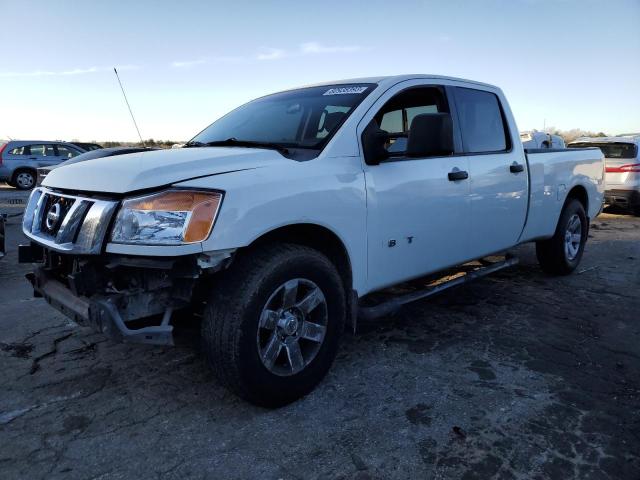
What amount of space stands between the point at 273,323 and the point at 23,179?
16523mm

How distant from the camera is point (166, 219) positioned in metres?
2.34

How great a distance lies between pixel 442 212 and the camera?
3557 mm

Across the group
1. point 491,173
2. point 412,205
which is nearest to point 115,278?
point 412,205

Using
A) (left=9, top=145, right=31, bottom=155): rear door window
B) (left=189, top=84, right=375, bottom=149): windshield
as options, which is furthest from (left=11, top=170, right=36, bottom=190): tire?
(left=189, top=84, right=375, bottom=149): windshield

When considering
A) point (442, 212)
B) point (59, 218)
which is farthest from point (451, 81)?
point (59, 218)

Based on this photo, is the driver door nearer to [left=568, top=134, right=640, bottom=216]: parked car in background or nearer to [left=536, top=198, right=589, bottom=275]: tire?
[left=536, top=198, right=589, bottom=275]: tire

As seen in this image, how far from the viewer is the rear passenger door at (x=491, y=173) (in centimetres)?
396

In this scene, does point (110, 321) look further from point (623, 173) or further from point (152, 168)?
point (623, 173)

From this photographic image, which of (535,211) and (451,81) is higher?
(451,81)

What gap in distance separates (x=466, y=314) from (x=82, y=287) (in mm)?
3094

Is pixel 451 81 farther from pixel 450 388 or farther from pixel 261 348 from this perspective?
pixel 261 348

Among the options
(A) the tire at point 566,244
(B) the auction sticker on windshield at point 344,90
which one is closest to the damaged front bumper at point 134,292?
(B) the auction sticker on windshield at point 344,90

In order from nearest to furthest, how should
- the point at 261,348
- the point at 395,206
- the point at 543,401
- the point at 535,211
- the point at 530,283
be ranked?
1. the point at 261,348
2. the point at 543,401
3. the point at 395,206
4. the point at 535,211
5. the point at 530,283

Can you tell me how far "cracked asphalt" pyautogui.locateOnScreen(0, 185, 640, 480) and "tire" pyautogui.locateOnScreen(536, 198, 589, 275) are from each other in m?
1.25
